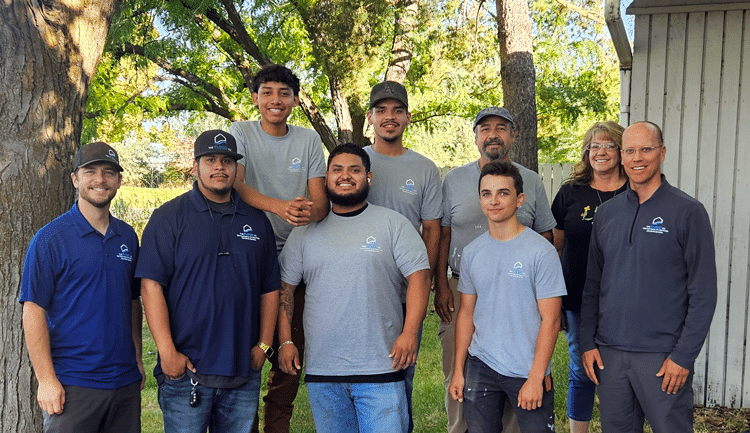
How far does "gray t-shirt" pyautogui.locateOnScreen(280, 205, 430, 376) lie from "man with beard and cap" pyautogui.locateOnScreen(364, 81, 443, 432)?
571 mm

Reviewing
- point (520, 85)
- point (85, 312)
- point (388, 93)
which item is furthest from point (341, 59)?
point (85, 312)

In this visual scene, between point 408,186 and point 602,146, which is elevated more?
point 602,146

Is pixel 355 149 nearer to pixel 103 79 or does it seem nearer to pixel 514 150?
pixel 514 150

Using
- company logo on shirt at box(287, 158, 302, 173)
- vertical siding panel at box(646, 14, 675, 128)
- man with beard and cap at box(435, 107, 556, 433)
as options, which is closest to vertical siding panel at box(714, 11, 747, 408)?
vertical siding panel at box(646, 14, 675, 128)

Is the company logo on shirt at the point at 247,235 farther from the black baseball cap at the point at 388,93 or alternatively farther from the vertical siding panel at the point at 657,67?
the vertical siding panel at the point at 657,67

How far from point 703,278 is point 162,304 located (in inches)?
108

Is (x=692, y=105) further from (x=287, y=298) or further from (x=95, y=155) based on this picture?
(x=95, y=155)

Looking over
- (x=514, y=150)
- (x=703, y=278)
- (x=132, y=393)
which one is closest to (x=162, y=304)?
(x=132, y=393)

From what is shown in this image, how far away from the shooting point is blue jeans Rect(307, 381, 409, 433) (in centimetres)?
328

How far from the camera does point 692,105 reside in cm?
529

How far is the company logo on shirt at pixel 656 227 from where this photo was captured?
3.17 meters

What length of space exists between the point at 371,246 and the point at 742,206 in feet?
12.0

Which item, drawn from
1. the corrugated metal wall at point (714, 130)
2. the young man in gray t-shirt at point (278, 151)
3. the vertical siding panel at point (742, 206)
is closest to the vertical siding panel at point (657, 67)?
the corrugated metal wall at point (714, 130)

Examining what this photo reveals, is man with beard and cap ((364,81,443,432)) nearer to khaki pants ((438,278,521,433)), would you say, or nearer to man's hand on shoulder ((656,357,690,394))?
khaki pants ((438,278,521,433))
